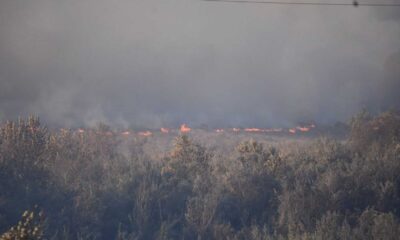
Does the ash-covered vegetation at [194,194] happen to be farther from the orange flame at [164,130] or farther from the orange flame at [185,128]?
the orange flame at [185,128]

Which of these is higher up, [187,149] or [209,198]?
[187,149]

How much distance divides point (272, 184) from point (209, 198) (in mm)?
2830

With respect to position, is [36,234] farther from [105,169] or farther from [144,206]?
[105,169]

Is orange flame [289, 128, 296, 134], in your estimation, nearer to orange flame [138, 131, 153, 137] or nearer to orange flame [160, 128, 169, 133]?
orange flame [160, 128, 169, 133]

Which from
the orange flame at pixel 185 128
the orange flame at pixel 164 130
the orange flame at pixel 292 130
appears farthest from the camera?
the orange flame at pixel 292 130

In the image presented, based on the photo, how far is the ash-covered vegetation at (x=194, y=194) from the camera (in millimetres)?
14016

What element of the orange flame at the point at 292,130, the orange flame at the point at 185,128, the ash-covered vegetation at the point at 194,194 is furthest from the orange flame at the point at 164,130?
the ash-covered vegetation at the point at 194,194

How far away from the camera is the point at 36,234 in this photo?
19.8 ft

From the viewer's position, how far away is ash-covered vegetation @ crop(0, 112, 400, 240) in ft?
46.0

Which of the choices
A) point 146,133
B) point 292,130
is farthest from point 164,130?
point 292,130

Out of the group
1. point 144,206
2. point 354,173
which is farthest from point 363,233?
point 144,206

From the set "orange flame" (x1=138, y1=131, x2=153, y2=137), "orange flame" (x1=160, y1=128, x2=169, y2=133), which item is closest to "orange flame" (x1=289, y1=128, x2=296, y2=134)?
"orange flame" (x1=160, y1=128, x2=169, y2=133)

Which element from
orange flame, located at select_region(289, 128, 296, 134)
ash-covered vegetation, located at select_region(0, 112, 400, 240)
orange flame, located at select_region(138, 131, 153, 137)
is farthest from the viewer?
orange flame, located at select_region(289, 128, 296, 134)

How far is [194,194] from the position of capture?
55.7ft
